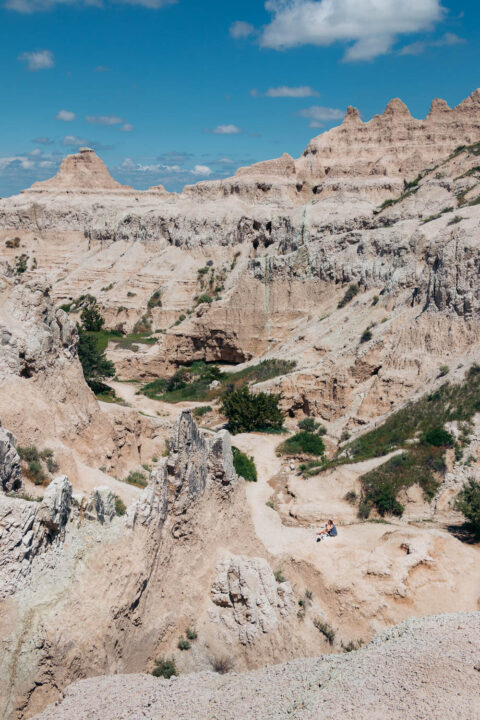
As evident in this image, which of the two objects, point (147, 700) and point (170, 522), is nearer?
point (147, 700)

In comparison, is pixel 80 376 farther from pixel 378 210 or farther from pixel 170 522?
pixel 378 210

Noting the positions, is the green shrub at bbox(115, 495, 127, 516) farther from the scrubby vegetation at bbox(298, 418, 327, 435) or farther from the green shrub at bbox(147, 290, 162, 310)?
the green shrub at bbox(147, 290, 162, 310)

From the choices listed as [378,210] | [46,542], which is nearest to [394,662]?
[46,542]

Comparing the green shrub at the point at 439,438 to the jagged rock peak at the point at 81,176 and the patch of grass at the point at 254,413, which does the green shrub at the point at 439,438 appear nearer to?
the patch of grass at the point at 254,413

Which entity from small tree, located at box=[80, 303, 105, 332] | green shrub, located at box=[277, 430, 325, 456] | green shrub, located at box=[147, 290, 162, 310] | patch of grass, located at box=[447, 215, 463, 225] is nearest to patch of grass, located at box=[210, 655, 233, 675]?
green shrub, located at box=[277, 430, 325, 456]

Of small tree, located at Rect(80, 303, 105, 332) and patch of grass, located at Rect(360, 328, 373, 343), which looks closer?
patch of grass, located at Rect(360, 328, 373, 343)

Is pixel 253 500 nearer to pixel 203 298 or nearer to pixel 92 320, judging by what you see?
pixel 203 298

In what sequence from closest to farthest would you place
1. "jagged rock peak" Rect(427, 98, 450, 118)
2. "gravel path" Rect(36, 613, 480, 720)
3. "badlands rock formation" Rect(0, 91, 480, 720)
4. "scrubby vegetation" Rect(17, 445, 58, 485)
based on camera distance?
1. "gravel path" Rect(36, 613, 480, 720)
2. "badlands rock formation" Rect(0, 91, 480, 720)
3. "scrubby vegetation" Rect(17, 445, 58, 485)
4. "jagged rock peak" Rect(427, 98, 450, 118)
